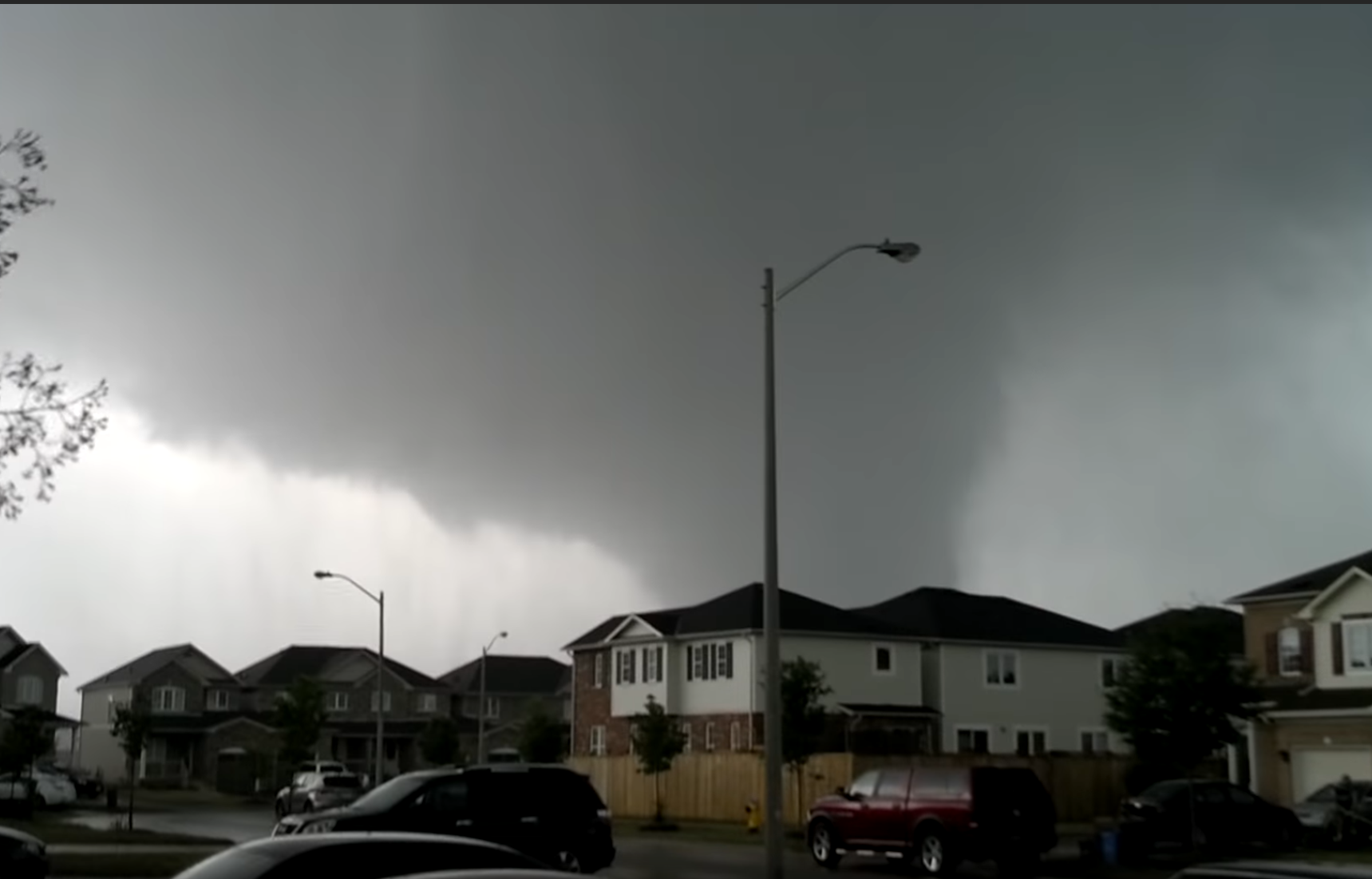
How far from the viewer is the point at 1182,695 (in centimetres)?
3462

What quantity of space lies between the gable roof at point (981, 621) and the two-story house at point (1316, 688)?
14.0 m

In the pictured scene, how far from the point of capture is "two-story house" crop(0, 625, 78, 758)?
307 feet

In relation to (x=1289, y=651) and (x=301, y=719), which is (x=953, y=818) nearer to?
(x=1289, y=651)

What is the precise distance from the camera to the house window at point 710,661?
62844 mm

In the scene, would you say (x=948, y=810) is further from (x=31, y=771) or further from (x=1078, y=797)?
(x=31, y=771)

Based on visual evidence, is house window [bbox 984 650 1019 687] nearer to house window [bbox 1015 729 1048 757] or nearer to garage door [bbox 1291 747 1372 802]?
house window [bbox 1015 729 1048 757]

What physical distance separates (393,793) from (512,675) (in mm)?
92693

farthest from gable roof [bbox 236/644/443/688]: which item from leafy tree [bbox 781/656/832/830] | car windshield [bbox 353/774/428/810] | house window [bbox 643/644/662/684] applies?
car windshield [bbox 353/774/428/810]

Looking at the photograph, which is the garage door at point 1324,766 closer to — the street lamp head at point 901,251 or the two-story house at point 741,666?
the two-story house at point 741,666

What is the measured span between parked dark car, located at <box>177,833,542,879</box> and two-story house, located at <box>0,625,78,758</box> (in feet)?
296

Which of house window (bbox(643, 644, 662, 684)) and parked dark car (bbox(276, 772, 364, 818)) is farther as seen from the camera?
house window (bbox(643, 644, 662, 684))

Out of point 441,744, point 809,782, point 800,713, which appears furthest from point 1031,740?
point 441,744

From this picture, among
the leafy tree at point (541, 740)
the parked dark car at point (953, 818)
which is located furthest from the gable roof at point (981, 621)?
the parked dark car at point (953, 818)

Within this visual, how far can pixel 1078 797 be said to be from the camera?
52625mm
